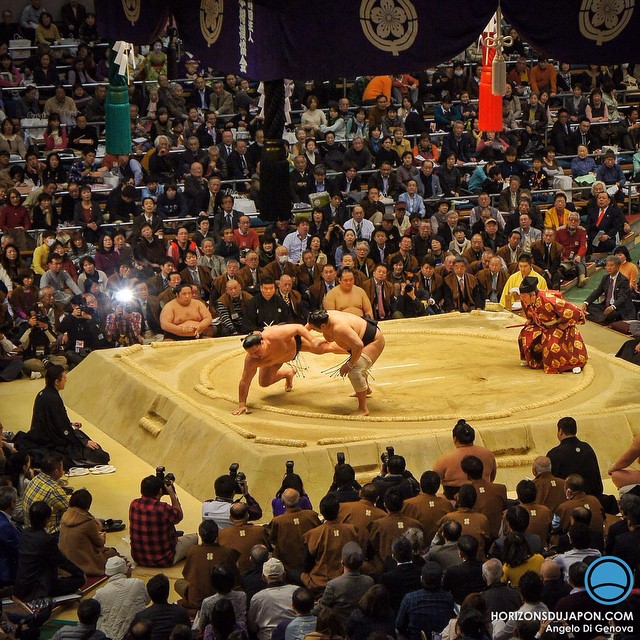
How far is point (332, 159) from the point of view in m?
10.2

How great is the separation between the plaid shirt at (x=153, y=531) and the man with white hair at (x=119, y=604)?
75cm

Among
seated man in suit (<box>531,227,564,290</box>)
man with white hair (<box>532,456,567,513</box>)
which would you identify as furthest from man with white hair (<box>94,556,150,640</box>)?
seated man in suit (<box>531,227,564,290</box>)

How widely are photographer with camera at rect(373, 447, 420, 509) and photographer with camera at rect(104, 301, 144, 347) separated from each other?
119 inches

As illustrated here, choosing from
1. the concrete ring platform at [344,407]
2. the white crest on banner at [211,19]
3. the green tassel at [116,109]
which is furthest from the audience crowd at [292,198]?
the white crest on banner at [211,19]

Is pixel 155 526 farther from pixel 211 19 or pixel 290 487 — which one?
pixel 211 19

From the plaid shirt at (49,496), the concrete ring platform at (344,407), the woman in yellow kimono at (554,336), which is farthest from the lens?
the woman in yellow kimono at (554,336)

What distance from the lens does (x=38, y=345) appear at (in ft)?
26.2

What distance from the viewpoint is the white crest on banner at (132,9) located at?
5.98m

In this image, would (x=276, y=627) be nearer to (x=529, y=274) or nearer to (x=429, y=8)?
(x=429, y=8)

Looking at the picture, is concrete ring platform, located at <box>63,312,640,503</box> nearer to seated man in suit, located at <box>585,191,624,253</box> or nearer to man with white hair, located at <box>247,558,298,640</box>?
man with white hair, located at <box>247,558,298,640</box>

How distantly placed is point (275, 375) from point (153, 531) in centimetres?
161

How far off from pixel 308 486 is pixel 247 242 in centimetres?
338

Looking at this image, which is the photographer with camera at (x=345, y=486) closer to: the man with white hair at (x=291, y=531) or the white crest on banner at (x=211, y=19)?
the man with white hair at (x=291, y=531)

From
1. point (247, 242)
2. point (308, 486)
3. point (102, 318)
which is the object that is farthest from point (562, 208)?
point (308, 486)
